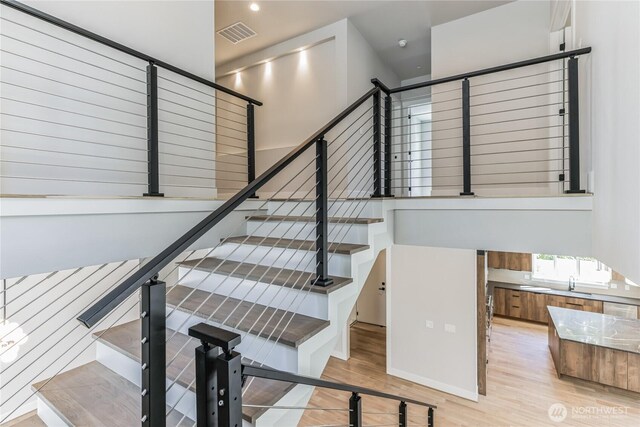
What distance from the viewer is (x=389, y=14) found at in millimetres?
4160

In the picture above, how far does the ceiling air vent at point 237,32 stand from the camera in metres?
4.40

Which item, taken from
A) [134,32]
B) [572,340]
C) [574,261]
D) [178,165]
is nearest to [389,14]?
[134,32]

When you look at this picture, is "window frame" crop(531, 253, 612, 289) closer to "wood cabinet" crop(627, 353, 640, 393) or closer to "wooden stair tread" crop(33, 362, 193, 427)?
"wood cabinet" crop(627, 353, 640, 393)

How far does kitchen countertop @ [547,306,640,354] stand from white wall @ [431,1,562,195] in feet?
9.57

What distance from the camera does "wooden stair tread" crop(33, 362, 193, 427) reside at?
1.42 metres

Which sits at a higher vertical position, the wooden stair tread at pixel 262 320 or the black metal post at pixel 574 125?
the black metal post at pixel 574 125

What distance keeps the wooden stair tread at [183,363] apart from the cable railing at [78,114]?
3.08ft

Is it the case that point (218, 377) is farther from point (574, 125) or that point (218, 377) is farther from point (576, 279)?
point (576, 279)

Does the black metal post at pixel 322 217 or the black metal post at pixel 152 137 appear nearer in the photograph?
the black metal post at pixel 322 217

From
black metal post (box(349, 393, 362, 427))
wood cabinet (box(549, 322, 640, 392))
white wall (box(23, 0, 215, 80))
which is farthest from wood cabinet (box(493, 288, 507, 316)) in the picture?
white wall (box(23, 0, 215, 80))

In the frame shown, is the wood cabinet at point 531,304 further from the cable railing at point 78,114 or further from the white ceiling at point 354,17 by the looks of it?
the cable railing at point 78,114

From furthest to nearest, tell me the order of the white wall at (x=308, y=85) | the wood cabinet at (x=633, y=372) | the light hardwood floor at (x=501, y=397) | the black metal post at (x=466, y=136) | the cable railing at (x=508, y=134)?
the wood cabinet at (x=633, y=372), the white wall at (x=308, y=85), the light hardwood floor at (x=501, y=397), the cable railing at (x=508, y=134), the black metal post at (x=466, y=136)

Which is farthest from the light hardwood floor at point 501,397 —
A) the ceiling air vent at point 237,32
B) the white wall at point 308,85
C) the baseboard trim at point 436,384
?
the ceiling air vent at point 237,32

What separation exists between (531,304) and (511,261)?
41.7 inches
